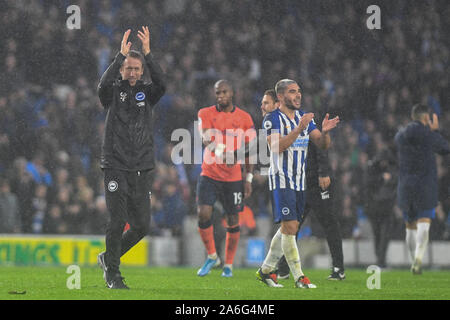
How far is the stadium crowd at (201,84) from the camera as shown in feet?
45.7

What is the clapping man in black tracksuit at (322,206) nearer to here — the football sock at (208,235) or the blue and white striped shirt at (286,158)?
the football sock at (208,235)

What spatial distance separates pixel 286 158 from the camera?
25.6 ft

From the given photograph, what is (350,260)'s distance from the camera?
553 inches

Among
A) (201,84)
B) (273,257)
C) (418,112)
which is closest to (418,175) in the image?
(418,112)

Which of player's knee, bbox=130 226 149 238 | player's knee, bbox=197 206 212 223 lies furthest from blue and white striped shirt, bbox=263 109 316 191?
player's knee, bbox=197 206 212 223

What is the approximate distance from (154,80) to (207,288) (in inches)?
78.5

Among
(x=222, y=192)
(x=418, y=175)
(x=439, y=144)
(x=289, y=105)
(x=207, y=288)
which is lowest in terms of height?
(x=207, y=288)

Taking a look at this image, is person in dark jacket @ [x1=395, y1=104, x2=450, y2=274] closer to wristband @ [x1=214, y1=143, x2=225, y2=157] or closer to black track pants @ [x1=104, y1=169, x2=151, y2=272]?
wristband @ [x1=214, y1=143, x2=225, y2=157]

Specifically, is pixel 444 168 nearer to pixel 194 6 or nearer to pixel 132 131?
pixel 194 6

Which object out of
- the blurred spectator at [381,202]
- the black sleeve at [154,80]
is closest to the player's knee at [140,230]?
the black sleeve at [154,80]

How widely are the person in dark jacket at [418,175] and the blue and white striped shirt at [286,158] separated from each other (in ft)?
10.9

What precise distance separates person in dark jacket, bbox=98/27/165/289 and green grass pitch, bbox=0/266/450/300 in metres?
0.52

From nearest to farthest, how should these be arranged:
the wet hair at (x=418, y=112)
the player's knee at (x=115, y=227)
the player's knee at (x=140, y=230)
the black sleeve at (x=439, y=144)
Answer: the player's knee at (x=115, y=227) < the player's knee at (x=140, y=230) < the black sleeve at (x=439, y=144) < the wet hair at (x=418, y=112)

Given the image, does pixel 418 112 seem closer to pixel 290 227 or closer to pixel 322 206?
pixel 322 206
